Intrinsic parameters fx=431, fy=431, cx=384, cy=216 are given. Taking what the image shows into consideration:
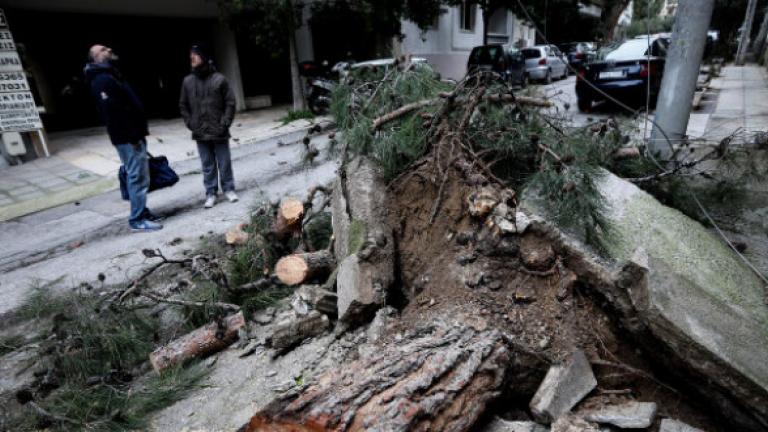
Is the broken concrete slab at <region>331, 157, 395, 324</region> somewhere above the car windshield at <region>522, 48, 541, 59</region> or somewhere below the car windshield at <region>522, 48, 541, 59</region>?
below

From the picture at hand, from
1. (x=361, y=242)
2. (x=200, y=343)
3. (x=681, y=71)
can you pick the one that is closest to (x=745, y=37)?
(x=681, y=71)

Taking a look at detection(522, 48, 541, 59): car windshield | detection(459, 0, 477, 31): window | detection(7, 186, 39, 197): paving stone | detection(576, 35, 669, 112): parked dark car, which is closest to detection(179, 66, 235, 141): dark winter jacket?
detection(7, 186, 39, 197): paving stone

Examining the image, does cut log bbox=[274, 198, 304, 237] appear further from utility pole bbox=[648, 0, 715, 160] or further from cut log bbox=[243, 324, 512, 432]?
utility pole bbox=[648, 0, 715, 160]

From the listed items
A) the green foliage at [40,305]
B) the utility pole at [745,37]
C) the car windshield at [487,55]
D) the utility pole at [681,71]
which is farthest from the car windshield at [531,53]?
the green foliage at [40,305]

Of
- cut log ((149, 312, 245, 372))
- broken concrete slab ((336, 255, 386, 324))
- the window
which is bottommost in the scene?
cut log ((149, 312, 245, 372))

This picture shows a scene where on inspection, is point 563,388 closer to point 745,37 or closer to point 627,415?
point 627,415

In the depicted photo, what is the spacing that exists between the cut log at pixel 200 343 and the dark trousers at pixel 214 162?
9.81ft

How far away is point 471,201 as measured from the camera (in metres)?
2.65

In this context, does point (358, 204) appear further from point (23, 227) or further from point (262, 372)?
point (23, 227)

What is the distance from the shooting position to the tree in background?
9.50 metres

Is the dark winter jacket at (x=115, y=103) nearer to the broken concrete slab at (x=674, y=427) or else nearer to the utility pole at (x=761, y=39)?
the broken concrete slab at (x=674, y=427)

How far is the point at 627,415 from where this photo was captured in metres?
1.80

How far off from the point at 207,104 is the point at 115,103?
0.95 metres

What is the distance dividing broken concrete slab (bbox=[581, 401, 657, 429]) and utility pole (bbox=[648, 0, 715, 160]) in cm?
303
